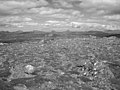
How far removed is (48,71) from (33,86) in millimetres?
5320

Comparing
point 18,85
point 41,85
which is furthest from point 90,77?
point 18,85

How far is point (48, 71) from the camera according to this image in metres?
21.0

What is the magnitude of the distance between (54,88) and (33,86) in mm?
2639

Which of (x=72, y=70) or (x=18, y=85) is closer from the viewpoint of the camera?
(x=18, y=85)

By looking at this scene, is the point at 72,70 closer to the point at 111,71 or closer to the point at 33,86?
the point at 111,71

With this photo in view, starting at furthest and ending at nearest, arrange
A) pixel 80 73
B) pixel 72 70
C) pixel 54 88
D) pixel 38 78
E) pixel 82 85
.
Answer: pixel 72 70, pixel 80 73, pixel 38 78, pixel 82 85, pixel 54 88

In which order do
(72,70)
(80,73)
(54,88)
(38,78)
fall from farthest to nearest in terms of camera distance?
(72,70), (80,73), (38,78), (54,88)

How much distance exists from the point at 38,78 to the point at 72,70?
625cm

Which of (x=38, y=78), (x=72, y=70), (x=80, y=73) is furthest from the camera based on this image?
(x=72, y=70)

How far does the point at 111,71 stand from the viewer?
20312 mm

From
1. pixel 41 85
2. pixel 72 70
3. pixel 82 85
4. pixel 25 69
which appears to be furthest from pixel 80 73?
pixel 25 69

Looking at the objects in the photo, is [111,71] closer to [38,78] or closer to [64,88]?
[64,88]

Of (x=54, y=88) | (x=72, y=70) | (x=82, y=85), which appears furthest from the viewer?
(x=72, y=70)

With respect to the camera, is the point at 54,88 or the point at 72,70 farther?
the point at 72,70
